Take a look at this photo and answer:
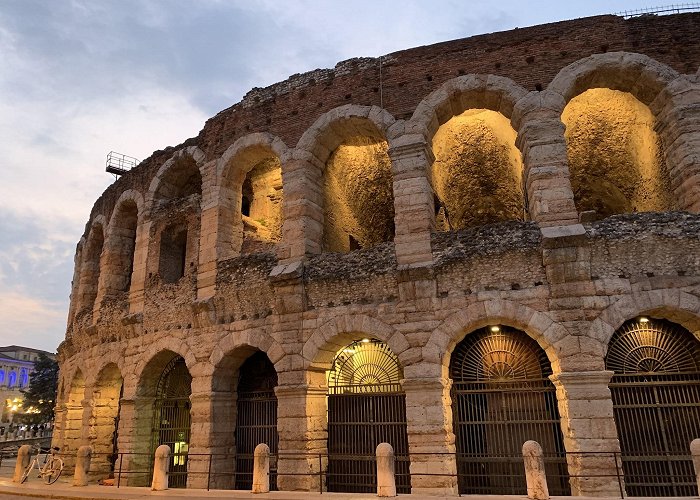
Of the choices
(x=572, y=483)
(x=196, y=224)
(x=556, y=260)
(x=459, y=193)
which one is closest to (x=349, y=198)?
(x=459, y=193)

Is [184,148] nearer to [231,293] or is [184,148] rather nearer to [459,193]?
[231,293]

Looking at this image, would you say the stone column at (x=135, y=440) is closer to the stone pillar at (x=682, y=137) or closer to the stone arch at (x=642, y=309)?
the stone arch at (x=642, y=309)

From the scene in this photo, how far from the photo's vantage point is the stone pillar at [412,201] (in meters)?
9.69

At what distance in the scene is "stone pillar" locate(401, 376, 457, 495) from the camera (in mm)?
8461

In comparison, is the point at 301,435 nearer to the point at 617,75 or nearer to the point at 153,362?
the point at 153,362

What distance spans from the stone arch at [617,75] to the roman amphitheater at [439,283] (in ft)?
0.14

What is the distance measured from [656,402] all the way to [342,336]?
549 centimetres

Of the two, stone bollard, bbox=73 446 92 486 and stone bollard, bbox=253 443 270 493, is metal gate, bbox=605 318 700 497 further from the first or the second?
stone bollard, bbox=73 446 92 486

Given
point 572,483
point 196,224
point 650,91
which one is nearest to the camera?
point 572,483

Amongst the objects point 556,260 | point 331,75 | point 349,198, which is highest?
point 331,75

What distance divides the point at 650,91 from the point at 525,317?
521 cm

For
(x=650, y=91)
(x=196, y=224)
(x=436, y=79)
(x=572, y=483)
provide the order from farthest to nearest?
(x=196, y=224) → (x=436, y=79) → (x=650, y=91) → (x=572, y=483)

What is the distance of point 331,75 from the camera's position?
1181 cm

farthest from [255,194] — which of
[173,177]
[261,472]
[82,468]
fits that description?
[261,472]
